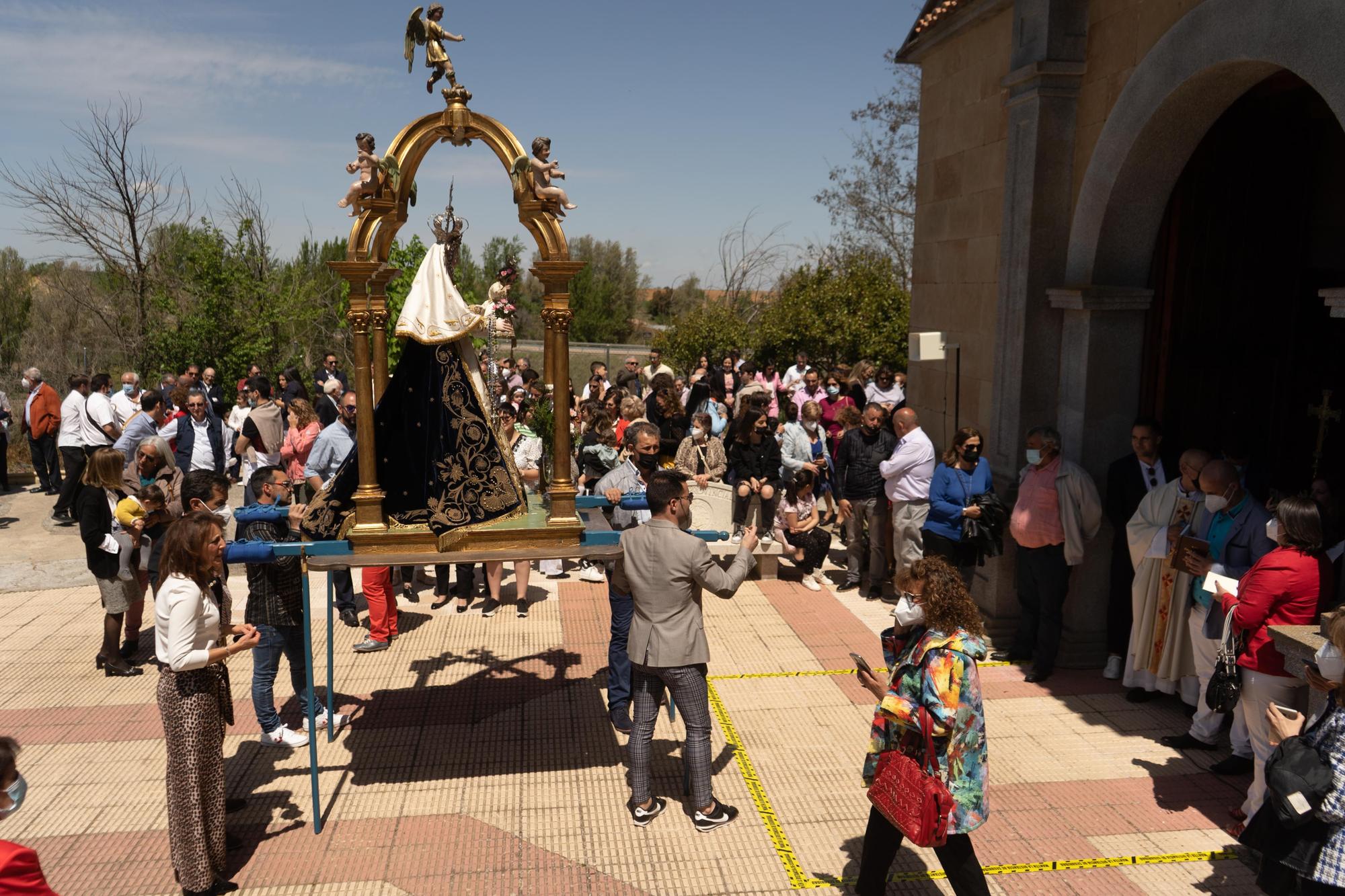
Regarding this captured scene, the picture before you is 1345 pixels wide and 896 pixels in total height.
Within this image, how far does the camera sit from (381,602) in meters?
7.89

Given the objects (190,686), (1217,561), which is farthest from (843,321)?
(190,686)

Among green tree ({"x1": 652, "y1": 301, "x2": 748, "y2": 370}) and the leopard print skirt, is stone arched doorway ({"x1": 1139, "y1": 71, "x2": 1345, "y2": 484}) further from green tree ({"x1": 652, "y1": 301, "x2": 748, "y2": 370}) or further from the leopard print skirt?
green tree ({"x1": 652, "y1": 301, "x2": 748, "y2": 370})

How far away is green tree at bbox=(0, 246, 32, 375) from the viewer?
25391mm

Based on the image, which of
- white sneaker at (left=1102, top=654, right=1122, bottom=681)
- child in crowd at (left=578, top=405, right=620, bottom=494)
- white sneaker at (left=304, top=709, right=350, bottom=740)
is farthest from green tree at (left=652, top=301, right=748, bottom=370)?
white sneaker at (left=304, top=709, right=350, bottom=740)

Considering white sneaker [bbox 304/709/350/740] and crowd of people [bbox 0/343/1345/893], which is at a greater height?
crowd of people [bbox 0/343/1345/893]

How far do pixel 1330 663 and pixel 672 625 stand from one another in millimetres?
2893

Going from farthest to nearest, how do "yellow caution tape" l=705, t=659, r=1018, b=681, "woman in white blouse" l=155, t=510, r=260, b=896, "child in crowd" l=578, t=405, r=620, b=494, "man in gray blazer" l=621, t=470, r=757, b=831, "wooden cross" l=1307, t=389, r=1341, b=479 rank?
"child in crowd" l=578, t=405, r=620, b=494
"wooden cross" l=1307, t=389, r=1341, b=479
"yellow caution tape" l=705, t=659, r=1018, b=681
"man in gray blazer" l=621, t=470, r=757, b=831
"woman in white blouse" l=155, t=510, r=260, b=896

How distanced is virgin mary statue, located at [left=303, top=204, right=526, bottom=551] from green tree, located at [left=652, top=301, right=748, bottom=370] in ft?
54.4

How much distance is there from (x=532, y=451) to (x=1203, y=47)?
19.4ft

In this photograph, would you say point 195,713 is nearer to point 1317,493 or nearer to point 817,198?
point 1317,493

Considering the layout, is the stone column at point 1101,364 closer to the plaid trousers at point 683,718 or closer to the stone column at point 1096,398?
the stone column at point 1096,398

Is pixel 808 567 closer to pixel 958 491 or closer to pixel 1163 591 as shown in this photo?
pixel 958 491

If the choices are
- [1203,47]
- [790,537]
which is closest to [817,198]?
[790,537]

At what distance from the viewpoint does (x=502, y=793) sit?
584 centimetres
